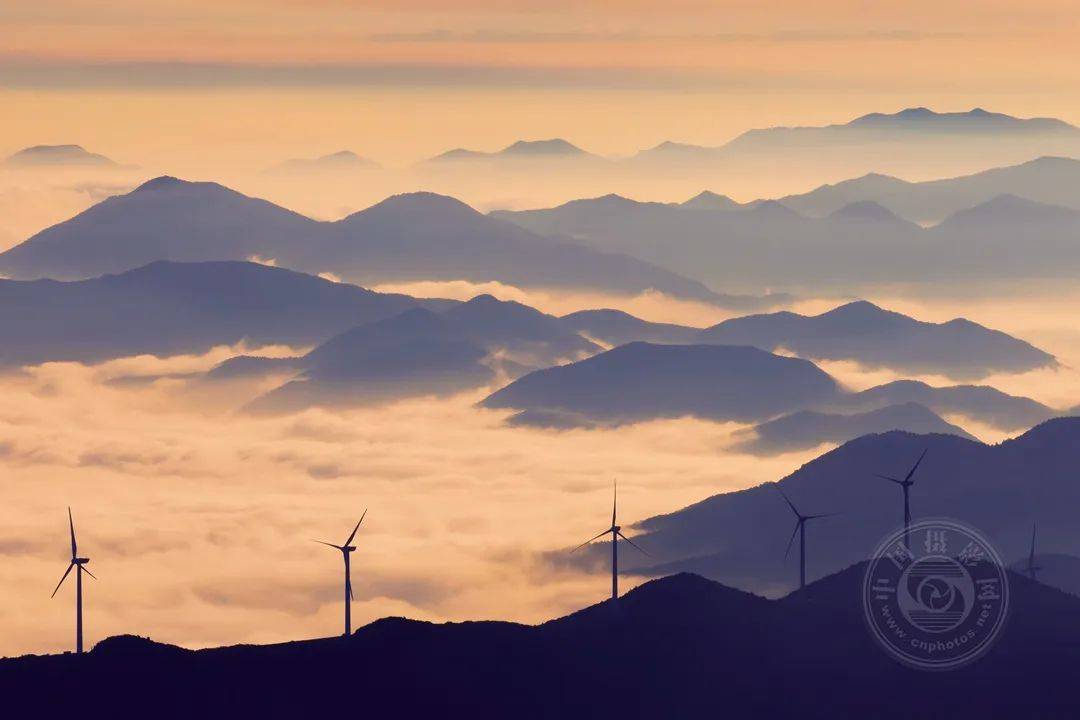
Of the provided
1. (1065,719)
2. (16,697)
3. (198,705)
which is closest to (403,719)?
(198,705)

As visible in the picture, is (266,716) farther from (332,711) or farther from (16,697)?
(16,697)

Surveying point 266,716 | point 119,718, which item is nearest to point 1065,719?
point 266,716

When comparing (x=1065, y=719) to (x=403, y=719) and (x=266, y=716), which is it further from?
(x=266, y=716)

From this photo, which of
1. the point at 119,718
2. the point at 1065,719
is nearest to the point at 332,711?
the point at 119,718

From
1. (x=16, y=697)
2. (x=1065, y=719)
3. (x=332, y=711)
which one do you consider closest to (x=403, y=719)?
(x=332, y=711)

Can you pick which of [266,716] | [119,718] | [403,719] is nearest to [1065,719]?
[403,719]

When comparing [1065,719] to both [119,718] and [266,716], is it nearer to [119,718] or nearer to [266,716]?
[266,716]

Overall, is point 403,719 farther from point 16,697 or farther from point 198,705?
point 16,697
